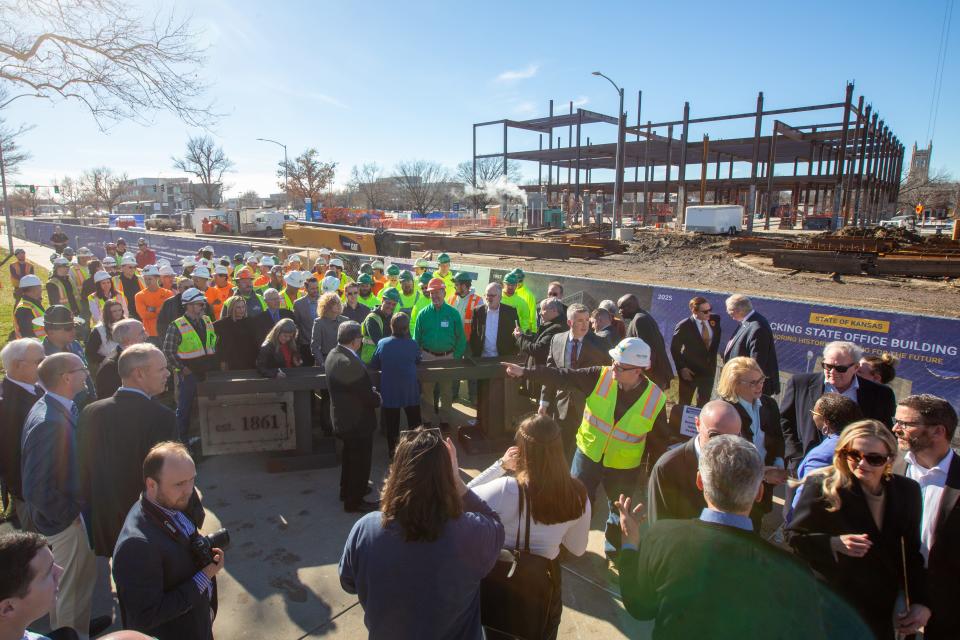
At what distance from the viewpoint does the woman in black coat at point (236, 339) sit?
6.30 m

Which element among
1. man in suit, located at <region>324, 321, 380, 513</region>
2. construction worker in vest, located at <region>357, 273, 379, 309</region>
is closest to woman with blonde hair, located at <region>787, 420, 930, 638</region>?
man in suit, located at <region>324, 321, 380, 513</region>

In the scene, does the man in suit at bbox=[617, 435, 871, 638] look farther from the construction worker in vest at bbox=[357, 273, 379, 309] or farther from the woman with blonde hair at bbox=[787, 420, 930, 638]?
the construction worker in vest at bbox=[357, 273, 379, 309]

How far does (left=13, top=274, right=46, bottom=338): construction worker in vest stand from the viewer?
6.59 meters

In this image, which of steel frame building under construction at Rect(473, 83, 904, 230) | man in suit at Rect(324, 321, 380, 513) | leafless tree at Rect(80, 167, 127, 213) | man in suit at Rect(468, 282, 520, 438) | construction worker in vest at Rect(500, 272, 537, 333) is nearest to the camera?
man in suit at Rect(324, 321, 380, 513)

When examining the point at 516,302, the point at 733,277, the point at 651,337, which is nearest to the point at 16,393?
the point at 516,302

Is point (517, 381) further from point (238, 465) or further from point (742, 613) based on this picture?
point (742, 613)

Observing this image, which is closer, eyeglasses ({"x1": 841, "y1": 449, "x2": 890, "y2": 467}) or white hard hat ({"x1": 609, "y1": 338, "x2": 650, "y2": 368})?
eyeglasses ({"x1": 841, "y1": 449, "x2": 890, "y2": 467})

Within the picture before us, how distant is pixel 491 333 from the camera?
717 cm

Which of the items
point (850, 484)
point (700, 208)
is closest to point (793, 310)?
point (850, 484)

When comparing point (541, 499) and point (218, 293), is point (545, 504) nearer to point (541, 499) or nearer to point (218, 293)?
point (541, 499)

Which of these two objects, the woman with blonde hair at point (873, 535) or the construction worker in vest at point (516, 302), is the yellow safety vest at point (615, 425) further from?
the construction worker in vest at point (516, 302)

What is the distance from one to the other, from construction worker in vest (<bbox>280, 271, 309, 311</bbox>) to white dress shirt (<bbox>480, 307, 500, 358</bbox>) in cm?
307

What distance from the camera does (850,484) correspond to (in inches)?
95.2

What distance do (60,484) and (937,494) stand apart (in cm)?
461
